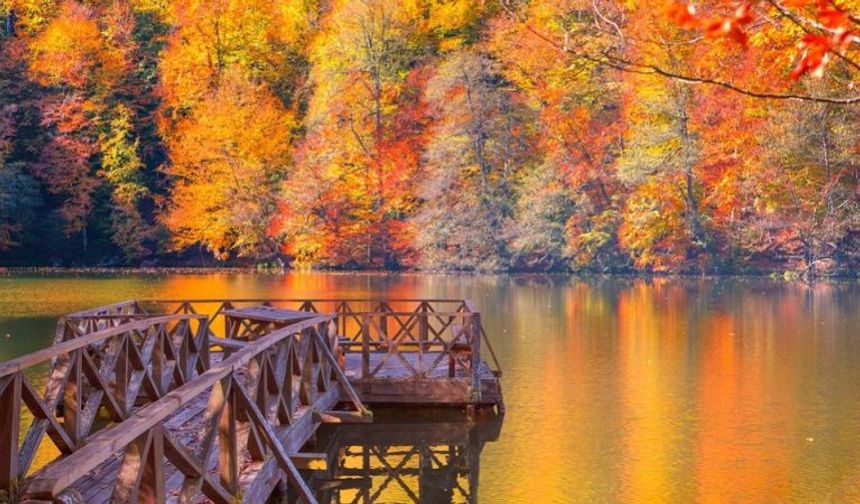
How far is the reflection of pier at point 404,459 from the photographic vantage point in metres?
10.2

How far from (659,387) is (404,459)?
5.69 metres

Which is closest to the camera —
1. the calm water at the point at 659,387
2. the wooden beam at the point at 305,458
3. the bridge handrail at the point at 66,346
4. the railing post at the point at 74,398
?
the bridge handrail at the point at 66,346

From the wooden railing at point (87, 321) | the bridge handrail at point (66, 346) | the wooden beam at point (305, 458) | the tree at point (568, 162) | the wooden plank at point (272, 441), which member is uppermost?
the tree at point (568, 162)

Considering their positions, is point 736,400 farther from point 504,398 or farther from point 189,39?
point 189,39

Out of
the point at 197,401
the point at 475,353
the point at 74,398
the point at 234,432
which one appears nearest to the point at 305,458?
the point at 74,398

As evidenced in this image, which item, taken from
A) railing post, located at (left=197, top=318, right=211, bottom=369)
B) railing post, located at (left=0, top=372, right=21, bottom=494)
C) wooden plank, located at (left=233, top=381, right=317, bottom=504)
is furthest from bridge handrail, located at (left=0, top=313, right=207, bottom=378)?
wooden plank, located at (left=233, top=381, right=317, bottom=504)

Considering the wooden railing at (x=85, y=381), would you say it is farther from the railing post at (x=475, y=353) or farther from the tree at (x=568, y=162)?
the tree at (x=568, y=162)

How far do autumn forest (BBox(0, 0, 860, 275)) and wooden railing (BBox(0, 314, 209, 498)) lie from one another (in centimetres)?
2787

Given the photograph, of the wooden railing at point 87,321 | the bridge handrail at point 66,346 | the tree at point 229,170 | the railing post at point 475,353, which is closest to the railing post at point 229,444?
the bridge handrail at point 66,346

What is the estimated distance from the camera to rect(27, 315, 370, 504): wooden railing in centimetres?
493

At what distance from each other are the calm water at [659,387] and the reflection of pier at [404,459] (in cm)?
27

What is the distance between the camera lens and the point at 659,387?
51.9 ft

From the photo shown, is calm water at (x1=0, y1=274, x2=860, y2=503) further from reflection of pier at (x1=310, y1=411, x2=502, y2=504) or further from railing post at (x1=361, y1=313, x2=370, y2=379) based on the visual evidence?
railing post at (x1=361, y1=313, x2=370, y2=379)

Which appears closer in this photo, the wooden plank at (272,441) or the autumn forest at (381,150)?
the wooden plank at (272,441)
